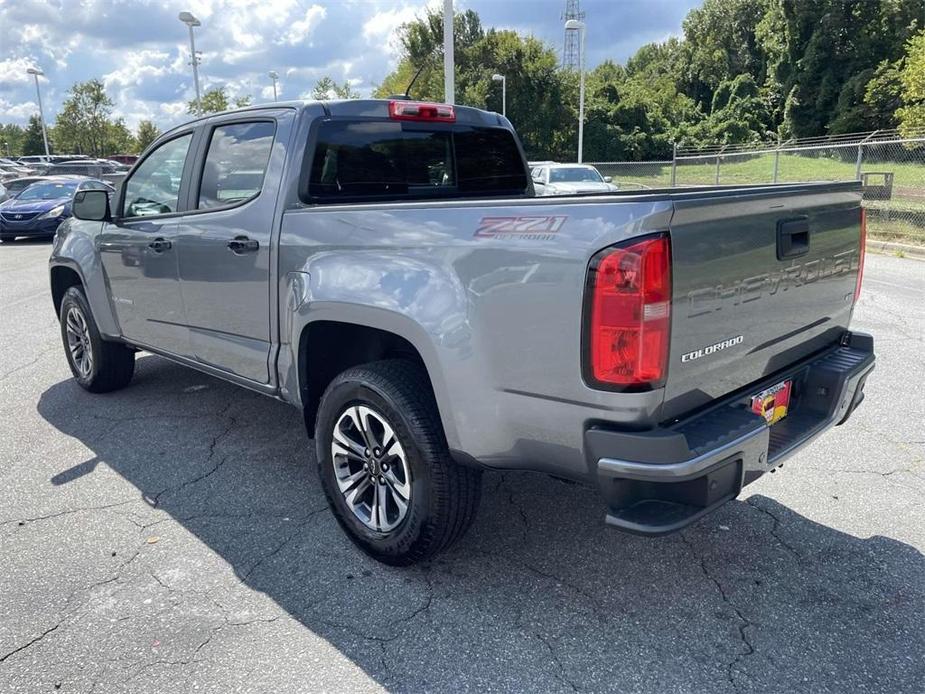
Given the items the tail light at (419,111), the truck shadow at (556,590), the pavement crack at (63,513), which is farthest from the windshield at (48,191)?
the tail light at (419,111)

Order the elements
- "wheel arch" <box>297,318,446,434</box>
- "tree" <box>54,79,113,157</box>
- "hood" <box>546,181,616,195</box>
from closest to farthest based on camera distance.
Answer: "wheel arch" <box>297,318,446,434</box>
"hood" <box>546,181,616,195</box>
"tree" <box>54,79,113,157</box>

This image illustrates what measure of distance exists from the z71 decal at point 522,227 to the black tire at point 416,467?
730 millimetres

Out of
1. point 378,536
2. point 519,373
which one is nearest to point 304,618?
point 378,536

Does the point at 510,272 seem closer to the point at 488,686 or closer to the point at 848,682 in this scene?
the point at 488,686

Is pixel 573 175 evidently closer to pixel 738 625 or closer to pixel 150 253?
pixel 150 253

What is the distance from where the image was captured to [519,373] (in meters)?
2.40

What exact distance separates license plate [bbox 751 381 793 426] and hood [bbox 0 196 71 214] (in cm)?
1731

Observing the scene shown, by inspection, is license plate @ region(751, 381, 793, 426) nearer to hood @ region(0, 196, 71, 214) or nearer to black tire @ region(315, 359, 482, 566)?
black tire @ region(315, 359, 482, 566)

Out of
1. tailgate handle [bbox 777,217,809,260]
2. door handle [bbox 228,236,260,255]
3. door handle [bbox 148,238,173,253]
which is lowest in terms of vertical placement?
door handle [bbox 148,238,173,253]

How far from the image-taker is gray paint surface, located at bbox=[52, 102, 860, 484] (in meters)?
2.24

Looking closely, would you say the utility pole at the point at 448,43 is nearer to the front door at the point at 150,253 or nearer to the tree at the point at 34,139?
the front door at the point at 150,253

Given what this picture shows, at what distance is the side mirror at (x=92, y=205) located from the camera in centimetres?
452

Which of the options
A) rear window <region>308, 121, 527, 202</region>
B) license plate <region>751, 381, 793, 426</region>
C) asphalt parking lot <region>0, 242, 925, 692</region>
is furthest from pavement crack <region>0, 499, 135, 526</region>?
license plate <region>751, 381, 793, 426</region>

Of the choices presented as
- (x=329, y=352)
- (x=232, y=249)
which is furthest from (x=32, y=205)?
(x=329, y=352)
